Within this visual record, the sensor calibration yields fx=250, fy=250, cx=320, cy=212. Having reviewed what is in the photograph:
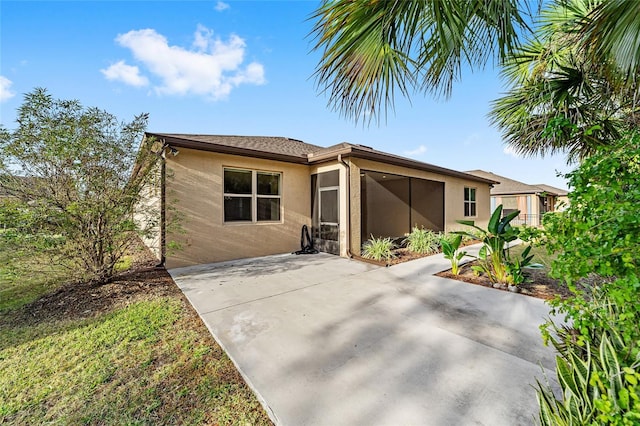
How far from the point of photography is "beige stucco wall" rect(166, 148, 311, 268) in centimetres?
611

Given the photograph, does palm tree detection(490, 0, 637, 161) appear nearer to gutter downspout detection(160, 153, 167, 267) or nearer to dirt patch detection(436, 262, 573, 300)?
dirt patch detection(436, 262, 573, 300)

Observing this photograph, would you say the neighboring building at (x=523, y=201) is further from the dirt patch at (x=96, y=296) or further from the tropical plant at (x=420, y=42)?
the dirt patch at (x=96, y=296)

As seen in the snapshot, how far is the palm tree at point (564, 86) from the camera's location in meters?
3.18

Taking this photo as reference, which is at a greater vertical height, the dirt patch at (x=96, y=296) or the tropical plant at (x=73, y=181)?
the tropical plant at (x=73, y=181)

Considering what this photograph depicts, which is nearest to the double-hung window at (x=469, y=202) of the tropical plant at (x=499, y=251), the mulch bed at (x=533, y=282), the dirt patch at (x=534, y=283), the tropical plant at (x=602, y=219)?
the mulch bed at (x=533, y=282)

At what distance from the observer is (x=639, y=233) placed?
122cm

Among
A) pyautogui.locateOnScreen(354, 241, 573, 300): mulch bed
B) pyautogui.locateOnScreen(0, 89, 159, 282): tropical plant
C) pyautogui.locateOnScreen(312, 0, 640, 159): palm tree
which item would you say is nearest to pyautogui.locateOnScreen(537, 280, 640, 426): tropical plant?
pyautogui.locateOnScreen(312, 0, 640, 159): palm tree

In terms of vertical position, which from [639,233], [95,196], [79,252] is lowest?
[79,252]

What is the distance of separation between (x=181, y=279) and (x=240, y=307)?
2.24m

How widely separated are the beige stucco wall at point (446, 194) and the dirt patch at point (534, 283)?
2649mm

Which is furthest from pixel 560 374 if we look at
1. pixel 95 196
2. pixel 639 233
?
pixel 95 196

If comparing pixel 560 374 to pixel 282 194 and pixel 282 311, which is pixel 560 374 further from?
pixel 282 194

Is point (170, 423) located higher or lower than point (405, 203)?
lower

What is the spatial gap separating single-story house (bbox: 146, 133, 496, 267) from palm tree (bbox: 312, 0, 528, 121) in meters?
4.08
